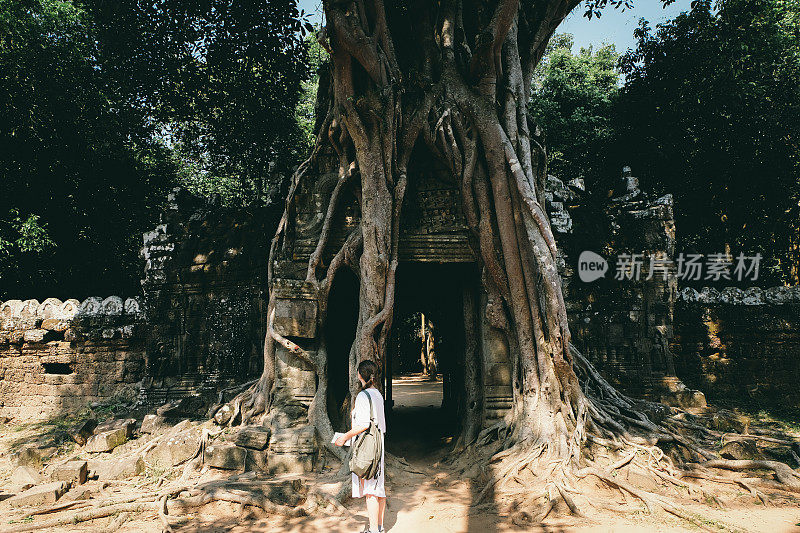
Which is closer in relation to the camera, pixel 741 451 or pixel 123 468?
pixel 741 451

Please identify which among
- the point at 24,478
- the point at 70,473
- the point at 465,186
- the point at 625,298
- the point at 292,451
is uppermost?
the point at 465,186

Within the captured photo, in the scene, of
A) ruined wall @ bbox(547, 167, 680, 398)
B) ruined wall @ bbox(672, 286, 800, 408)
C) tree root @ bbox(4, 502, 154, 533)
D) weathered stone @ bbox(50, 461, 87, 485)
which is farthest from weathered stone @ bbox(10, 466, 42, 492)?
ruined wall @ bbox(672, 286, 800, 408)

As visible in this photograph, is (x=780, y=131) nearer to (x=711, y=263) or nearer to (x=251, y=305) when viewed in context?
(x=711, y=263)

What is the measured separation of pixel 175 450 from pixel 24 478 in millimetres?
1416

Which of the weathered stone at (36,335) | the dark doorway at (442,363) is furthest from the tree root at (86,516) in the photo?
the weathered stone at (36,335)

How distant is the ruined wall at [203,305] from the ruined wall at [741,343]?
6.76 m

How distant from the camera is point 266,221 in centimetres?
788

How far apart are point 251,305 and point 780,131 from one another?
11.0 m

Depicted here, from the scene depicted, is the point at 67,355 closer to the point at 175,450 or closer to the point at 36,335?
the point at 36,335

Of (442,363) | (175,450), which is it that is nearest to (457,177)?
(442,363)

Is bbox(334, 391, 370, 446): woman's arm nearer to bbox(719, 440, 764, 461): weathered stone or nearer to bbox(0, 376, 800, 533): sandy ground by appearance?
bbox(0, 376, 800, 533): sandy ground

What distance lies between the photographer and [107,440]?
18.4ft

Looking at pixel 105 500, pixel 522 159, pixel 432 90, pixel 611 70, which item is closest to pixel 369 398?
pixel 105 500

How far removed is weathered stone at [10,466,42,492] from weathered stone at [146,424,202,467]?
3.33 ft
